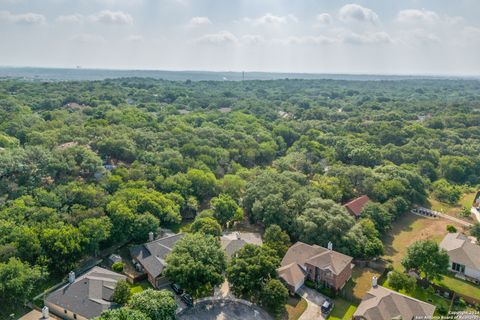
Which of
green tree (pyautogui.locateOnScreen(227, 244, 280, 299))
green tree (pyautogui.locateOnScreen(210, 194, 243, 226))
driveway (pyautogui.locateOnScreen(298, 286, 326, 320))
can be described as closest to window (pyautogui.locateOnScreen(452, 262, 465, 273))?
driveway (pyautogui.locateOnScreen(298, 286, 326, 320))

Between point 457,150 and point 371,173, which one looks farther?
point 457,150

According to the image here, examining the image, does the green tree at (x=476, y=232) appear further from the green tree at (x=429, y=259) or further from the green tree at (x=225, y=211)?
the green tree at (x=225, y=211)

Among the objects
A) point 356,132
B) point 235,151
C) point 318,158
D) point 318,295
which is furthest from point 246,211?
point 356,132

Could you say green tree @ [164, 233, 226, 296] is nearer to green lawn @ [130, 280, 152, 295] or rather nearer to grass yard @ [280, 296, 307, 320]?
green lawn @ [130, 280, 152, 295]

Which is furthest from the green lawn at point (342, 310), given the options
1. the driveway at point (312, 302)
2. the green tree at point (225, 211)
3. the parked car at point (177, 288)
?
the green tree at point (225, 211)

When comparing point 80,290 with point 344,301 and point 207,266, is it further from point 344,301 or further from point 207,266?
point 344,301
